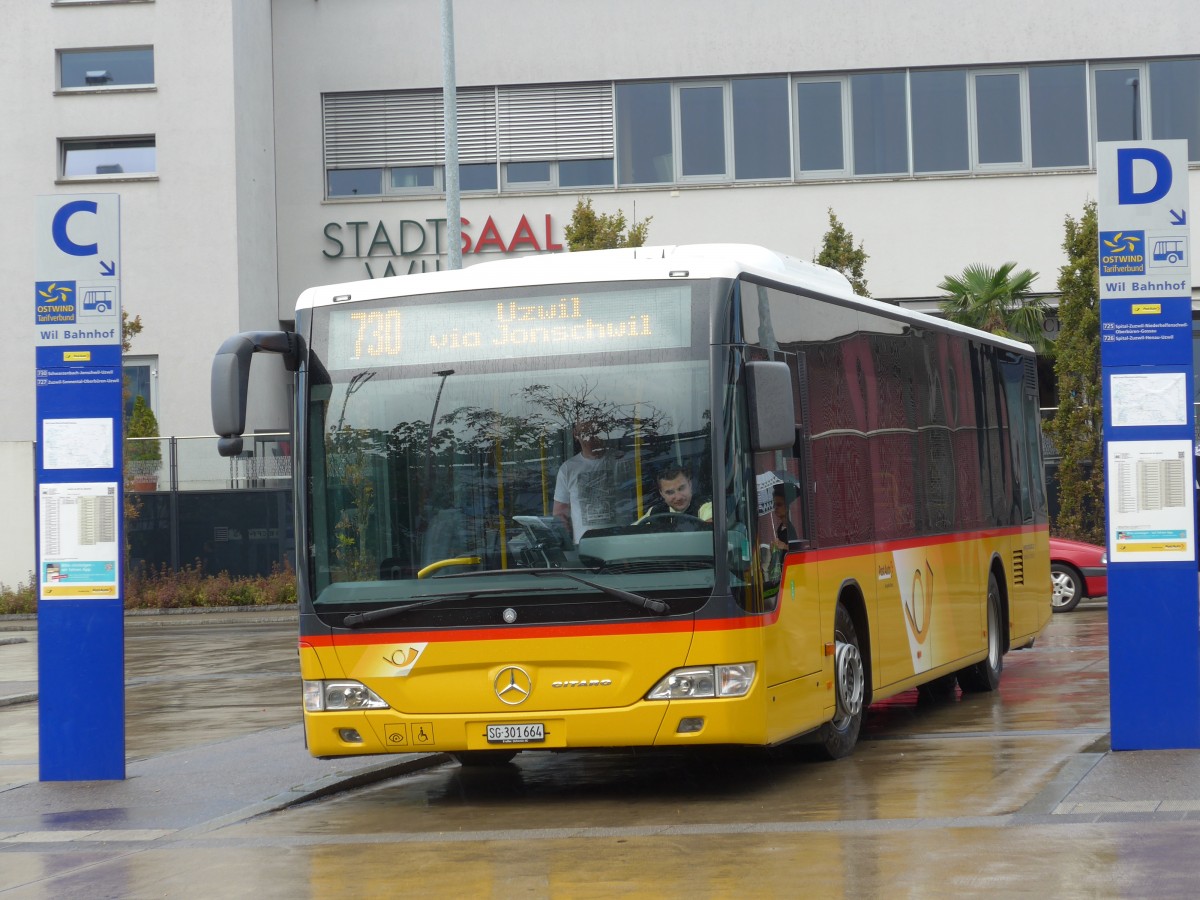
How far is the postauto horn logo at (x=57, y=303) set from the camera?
11.3 metres

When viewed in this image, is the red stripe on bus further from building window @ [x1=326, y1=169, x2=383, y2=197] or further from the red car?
building window @ [x1=326, y1=169, x2=383, y2=197]

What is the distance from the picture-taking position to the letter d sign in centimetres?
1055

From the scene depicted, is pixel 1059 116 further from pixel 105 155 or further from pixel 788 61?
pixel 105 155

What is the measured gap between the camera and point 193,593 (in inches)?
1315

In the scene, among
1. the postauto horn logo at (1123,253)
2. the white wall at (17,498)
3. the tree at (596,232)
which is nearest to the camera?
the postauto horn logo at (1123,253)

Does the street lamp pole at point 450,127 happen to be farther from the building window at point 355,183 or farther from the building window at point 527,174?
the building window at point 355,183

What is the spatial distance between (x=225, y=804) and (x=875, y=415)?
15.5 ft

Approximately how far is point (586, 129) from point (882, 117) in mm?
5859

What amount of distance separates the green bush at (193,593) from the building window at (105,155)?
8.52m

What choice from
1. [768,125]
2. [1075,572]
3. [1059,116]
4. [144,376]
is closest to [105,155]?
[144,376]

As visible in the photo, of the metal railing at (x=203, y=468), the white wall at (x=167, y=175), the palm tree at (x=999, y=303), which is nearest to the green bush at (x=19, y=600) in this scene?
the metal railing at (x=203, y=468)

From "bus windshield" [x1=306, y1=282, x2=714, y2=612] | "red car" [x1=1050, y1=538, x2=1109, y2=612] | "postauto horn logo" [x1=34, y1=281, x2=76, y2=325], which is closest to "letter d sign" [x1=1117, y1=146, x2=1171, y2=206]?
"bus windshield" [x1=306, y1=282, x2=714, y2=612]

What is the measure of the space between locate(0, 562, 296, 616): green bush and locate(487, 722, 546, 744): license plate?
2396 centimetres

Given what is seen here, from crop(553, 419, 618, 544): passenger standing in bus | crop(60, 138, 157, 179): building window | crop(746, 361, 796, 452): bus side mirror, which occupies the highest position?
crop(60, 138, 157, 179): building window
